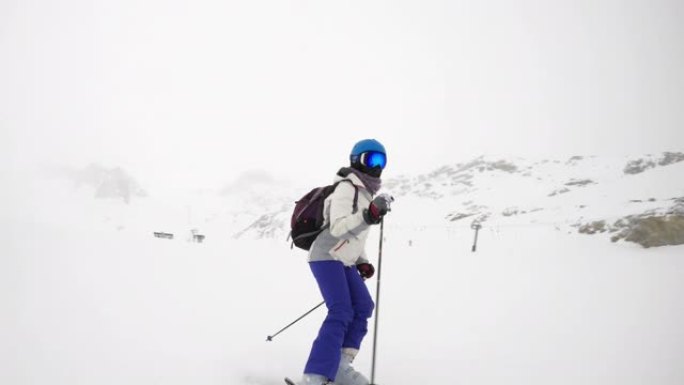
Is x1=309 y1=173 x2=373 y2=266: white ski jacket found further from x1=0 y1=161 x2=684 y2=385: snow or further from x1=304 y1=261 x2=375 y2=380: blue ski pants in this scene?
x1=0 y1=161 x2=684 y2=385: snow

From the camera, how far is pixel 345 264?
3148 mm

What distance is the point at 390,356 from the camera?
400 centimetres

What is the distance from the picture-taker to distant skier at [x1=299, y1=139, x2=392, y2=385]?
8.96 feet

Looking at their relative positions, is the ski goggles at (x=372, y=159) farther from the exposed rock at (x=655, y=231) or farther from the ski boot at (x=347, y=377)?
the exposed rock at (x=655, y=231)

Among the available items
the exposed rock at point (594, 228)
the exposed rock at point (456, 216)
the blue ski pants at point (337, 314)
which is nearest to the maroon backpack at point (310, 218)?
the blue ski pants at point (337, 314)

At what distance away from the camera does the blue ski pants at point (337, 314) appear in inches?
108

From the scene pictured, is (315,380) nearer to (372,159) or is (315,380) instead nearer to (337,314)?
(337,314)

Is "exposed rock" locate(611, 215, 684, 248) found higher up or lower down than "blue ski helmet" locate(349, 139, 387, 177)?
lower down

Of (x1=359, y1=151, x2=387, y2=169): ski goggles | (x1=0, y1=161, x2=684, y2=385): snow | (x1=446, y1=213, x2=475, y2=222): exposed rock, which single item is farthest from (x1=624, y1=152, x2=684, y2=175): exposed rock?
(x1=359, y1=151, x2=387, y2=169): ski goggles

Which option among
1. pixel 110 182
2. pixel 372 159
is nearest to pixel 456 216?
pixel 372 159

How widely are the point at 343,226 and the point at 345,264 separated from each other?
1.70ft

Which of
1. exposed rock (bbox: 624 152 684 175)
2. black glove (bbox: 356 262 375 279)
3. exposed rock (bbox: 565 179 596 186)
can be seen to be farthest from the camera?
→ exposed rock (bbox: 624 152 684 175)

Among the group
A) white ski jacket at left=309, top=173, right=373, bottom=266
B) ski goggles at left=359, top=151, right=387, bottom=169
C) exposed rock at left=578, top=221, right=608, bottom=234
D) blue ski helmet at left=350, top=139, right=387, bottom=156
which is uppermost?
blue ski helmet at left=350, top=139, right=387, bottom=156

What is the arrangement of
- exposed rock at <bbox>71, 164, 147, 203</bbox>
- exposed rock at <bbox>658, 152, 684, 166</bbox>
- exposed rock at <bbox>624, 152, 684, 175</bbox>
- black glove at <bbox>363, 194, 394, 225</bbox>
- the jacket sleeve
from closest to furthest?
black glove at <bbox>363, 194, 394, 225</bbox>, the jacket sleeve, exposed rock at <bbox>624, 152, 684, 175</bbox>, exposed rock at <bbox>658, 152, 684, 166</bbox>, exposed rock at <bbox>71, 164, 147, 203</bbox>
